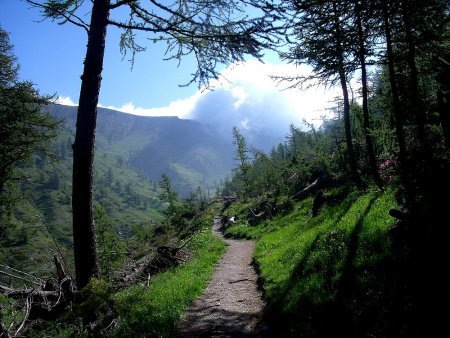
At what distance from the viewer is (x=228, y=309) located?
9258 mm

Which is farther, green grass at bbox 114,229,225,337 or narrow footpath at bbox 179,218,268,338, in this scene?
narrow footpath at bbox 179,218,268,338

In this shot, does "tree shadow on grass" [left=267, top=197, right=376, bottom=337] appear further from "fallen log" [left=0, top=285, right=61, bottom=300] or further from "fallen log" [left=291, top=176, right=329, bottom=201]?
"fallen log" [left=291, top=176, right=329, bottom=201]

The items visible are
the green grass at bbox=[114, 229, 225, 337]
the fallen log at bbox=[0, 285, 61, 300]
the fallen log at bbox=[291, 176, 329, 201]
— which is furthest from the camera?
the fallen log at bbox=[291, 176, 329, 201]

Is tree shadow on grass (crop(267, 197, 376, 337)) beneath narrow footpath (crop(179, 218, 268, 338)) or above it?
above

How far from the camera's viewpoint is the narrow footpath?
761 cm

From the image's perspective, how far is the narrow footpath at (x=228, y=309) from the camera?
761 cm

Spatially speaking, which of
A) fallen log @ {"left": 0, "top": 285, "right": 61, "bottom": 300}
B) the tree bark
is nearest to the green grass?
the tree bark

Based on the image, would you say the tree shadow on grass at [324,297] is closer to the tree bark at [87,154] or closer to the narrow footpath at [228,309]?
the narrow footpath at [228,309]

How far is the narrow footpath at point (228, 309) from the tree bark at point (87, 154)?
270 centimetres

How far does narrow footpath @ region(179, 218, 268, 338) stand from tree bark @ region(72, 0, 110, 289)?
8.87 feet

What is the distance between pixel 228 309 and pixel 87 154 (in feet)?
17.9

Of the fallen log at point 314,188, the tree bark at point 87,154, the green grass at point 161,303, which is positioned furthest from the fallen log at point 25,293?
the fallen log at point 314,188

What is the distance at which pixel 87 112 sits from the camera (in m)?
6.85

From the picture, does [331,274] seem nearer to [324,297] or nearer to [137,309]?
[324,297]
